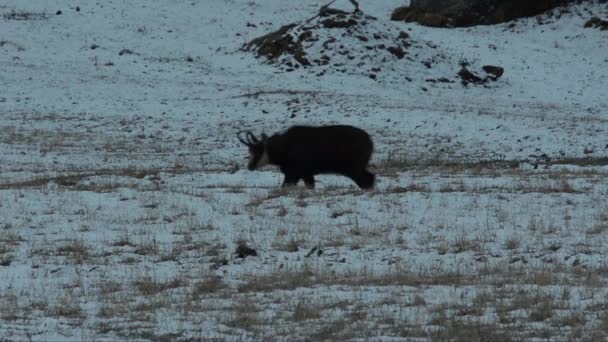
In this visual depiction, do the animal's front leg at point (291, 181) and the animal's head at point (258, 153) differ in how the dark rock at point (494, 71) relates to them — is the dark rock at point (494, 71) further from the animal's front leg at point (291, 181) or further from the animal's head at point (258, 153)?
the animal's front leg at point (291, 181)

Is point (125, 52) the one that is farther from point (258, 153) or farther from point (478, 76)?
point (258, 153)

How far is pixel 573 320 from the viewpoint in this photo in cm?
751

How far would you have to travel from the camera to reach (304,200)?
44.9 feet

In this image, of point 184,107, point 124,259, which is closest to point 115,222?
point 124,259

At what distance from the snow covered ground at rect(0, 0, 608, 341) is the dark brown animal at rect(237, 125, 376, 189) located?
43 centimetres

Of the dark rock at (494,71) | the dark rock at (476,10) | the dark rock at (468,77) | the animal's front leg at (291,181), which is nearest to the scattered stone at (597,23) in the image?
the dark rock at (476,10)

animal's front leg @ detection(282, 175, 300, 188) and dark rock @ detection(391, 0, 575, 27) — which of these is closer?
animal's front leg @ detection(282, 175, 300, 188)

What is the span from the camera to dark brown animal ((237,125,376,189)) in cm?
1556

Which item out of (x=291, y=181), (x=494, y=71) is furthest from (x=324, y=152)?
(x=494, y=71)

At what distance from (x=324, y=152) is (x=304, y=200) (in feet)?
6.74

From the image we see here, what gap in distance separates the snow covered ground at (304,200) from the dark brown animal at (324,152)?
0.43 metres

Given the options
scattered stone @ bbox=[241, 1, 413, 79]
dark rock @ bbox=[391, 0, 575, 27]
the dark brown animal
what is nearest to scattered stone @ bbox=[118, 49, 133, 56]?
scattered stone @ bbox=[241, 1, 413, 79]

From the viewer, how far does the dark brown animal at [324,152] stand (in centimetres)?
1556

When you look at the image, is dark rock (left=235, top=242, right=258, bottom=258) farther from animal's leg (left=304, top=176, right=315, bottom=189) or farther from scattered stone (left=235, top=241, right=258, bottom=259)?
animal's leg (left=304, top=176, right=315, bottom=189)
